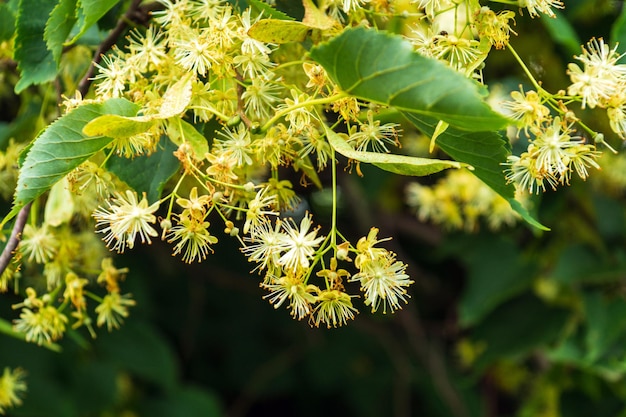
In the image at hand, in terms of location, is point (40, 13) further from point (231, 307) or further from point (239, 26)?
point (231, 307)

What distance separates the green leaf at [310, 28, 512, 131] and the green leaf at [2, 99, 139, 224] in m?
0.20

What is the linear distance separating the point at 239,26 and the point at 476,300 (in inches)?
48.3

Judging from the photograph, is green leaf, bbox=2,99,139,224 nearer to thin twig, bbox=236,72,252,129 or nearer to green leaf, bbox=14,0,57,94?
thin twig, bbox=236,72,252,129

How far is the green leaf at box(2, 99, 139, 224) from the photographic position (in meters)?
0.67

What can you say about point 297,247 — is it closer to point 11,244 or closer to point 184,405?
point 11,244

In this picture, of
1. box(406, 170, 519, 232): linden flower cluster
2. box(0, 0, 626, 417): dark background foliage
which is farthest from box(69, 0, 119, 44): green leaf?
box(406, 170, 519, 232): linden flower cluster

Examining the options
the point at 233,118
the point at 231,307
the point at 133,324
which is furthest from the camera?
the point at 231,307

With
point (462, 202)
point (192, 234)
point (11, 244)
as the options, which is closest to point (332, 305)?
point (192, 234)

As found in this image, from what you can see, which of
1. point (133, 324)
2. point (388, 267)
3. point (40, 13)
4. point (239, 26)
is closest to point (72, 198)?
point (40, 13)

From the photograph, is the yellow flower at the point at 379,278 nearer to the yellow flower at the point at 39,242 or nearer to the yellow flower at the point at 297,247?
the yellow flower at the point at 297,247

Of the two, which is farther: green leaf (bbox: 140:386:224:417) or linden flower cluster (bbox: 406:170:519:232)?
green leaf (bbox: 140:386:224:417)

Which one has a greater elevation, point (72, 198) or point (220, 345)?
point (72, 198)

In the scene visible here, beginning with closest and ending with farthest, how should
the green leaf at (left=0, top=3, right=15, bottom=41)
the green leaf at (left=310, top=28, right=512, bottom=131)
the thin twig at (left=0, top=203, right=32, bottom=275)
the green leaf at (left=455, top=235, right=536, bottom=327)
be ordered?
the green leaf at (left=310, top=28, right=512, bottom=131) → the thin twig at (left=0, top=203, right=32, bottom=275) → the green leaf at (left=0, top=3, right=15, bottom=41) → the green leaf at (left=455, top=235, right=536, bottom=327)

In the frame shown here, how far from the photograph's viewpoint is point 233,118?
701mm
